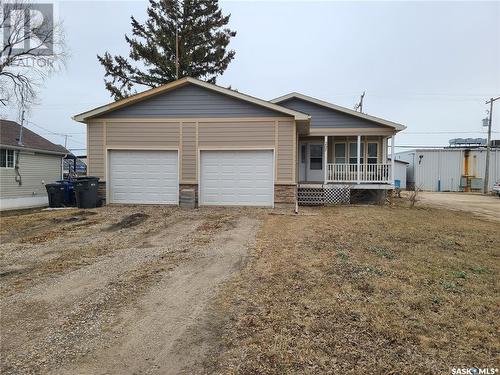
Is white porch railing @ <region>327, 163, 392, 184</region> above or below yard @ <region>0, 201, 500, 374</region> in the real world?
above

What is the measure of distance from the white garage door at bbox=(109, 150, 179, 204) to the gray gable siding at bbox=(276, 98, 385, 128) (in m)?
7.49

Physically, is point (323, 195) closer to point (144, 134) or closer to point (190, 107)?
point (190, 107)

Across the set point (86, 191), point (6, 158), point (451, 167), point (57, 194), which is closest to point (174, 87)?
point (86, 191)

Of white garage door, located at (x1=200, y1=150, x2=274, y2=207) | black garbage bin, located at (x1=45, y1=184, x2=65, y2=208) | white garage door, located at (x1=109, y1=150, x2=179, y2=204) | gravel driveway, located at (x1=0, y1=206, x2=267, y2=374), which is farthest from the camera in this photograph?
black garbage bin, located at (x1=45, y1=184, x2=65, y2=208)

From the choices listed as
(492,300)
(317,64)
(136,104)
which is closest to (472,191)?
(317,64)

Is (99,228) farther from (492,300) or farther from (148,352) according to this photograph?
(492,300)

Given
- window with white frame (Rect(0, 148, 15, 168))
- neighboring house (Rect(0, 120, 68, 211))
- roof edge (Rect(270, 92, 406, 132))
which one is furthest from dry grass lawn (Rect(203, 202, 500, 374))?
window with white frame (Rect(0, 148, 15, 168))

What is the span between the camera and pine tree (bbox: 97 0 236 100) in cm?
2523

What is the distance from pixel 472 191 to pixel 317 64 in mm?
19380

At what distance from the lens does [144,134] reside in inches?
512

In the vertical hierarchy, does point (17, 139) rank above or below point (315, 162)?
above

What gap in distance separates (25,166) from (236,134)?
39.5ft

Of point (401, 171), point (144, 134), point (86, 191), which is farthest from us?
point (401, 171)

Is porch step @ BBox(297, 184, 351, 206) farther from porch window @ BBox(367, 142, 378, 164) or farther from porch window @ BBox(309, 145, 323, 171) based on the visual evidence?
porch window @ BBox(367, 142, 378, 164)
